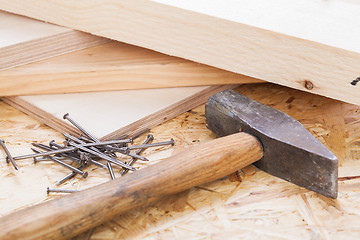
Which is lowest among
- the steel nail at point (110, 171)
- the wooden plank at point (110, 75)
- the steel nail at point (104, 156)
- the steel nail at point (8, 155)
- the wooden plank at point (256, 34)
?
the steel nail at point (8, 155)

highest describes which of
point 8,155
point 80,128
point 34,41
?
point 34,41

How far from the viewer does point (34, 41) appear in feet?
8.50

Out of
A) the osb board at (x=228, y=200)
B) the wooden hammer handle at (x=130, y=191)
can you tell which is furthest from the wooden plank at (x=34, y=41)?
the wooden hammer handle at (x=130, y=191)

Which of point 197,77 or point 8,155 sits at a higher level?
point 197,77

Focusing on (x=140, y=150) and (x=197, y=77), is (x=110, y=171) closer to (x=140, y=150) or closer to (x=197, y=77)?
(x=140, y=150)

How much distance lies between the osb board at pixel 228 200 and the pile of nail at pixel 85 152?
0.13 feet

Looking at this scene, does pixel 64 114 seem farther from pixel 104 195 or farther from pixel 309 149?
Result: pixel 309 149

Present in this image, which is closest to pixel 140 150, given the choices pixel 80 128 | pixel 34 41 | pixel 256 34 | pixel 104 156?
pixel 104 156

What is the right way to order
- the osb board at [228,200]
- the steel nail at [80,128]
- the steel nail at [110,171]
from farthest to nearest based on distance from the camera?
1. the steel nail at [80,128]
2. the steel nail at [110,171]
3. the osb board at [228,200]

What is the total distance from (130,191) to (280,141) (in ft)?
2.09

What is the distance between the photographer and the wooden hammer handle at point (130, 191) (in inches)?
60.5

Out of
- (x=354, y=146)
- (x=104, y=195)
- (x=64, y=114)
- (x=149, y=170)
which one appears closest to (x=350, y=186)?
(x=354, y=146)

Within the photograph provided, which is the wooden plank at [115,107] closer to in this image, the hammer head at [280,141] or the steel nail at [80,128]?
the steel nail at [80,128]

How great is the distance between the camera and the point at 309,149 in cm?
177
